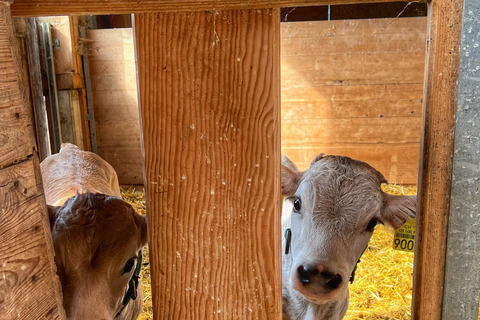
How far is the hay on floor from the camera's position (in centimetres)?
374

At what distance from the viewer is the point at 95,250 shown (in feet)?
6.12

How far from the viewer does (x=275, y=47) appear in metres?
1.18

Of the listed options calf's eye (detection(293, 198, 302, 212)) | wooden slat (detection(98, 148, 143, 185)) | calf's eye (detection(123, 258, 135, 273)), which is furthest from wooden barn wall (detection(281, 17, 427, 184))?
calf's eye (detection(123, 258, 135, 273))

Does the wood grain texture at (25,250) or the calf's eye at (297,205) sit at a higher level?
the wood grain texture at (25,250)

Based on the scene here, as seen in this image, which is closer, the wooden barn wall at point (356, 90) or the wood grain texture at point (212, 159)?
the wood grain texture at point (212, 159)

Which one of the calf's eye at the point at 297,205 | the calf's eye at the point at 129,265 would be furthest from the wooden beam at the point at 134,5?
the calf's eye at the point at 297,205

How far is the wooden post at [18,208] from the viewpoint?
38.4 inches

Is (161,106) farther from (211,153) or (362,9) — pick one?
(362,9)

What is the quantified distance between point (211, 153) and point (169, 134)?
0.45 ft

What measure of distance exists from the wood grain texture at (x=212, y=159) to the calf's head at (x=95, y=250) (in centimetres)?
61

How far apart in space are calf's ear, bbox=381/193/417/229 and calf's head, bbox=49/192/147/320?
1353mm

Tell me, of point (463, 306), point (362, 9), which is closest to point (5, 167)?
point (463, 306)

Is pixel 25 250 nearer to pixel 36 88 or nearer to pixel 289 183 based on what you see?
pixel 289 183

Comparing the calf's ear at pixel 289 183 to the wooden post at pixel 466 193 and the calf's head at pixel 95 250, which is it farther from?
the wooden post at pixel 466 193
